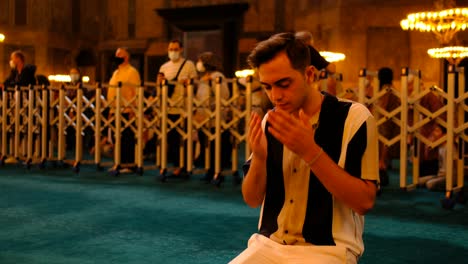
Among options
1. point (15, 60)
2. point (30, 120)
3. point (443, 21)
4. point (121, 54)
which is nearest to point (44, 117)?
point (30, 120)

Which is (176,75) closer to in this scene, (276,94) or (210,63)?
(210,63)

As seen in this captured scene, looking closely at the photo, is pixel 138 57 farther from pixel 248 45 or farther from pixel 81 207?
pixel 81 207

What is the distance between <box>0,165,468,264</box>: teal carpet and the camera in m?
3.88

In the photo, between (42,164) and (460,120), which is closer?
(460,120)

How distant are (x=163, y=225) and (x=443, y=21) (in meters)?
10.5

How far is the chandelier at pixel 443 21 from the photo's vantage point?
42.3 ft

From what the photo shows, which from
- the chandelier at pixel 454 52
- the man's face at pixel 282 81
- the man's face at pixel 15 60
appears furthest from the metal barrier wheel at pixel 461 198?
the chandelier at pixel 454 52

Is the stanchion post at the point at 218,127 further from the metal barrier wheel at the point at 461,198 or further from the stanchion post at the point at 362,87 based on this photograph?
the metal barrier wheel at the point at 461,198

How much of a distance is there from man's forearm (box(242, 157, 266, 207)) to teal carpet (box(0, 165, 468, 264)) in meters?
1.65

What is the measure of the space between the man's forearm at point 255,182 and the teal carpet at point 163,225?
1650 millimetres

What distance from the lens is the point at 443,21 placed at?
1343 cm

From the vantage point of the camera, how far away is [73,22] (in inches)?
944

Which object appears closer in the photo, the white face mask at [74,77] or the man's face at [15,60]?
the man's face at [15,60]

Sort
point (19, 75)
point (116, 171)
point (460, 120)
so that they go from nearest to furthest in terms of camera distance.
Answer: point (460, 120) < point (116, 171) < point (19, 75)
